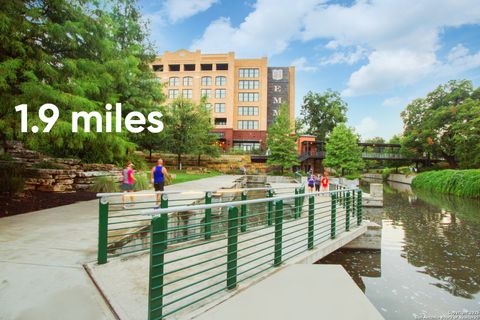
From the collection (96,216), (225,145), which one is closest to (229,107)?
(225,145)

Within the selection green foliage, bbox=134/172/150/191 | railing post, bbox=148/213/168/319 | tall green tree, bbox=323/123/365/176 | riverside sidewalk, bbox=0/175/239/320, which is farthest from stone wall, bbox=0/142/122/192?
tall green tree, bbox=323/123/365/176

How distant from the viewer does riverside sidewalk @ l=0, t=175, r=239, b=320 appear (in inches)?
139

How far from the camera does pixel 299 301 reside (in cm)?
376

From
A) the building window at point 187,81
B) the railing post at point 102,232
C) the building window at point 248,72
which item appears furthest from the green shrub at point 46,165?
the building window at point 248,72

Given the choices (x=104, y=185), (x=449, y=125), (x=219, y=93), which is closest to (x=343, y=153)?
(x=449, y=125)

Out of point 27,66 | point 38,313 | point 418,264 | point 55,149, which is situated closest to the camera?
point 38,313

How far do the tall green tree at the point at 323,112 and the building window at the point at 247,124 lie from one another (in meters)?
15.3

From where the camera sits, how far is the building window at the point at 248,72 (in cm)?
5991

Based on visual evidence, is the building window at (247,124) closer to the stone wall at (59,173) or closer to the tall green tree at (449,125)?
the tall green tree at (449,125)

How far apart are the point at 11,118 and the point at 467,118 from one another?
172 ft

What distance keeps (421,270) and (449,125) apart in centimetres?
4784

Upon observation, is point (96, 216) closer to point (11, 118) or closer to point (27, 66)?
point (11, 118)

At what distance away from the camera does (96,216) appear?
934 cm

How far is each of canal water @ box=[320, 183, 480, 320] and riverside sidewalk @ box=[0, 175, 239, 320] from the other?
18.3 ft
